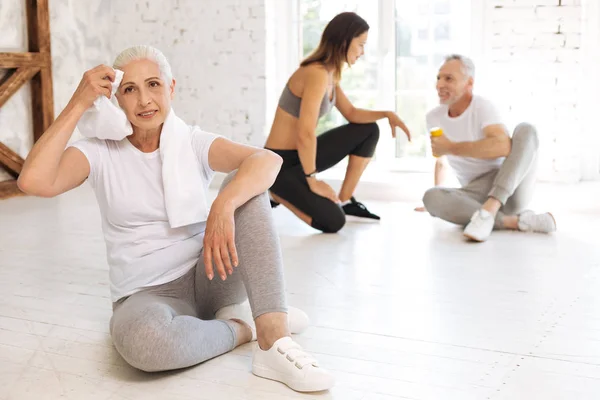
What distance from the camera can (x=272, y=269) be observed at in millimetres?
2068

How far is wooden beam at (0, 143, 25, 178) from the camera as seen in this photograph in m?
5.46

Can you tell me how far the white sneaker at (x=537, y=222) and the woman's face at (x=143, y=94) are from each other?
2.43m

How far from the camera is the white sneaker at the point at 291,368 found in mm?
1987

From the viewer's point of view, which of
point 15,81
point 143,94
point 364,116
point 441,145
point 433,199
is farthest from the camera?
point 15,81

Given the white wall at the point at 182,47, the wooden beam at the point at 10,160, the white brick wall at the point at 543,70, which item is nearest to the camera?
the white brick wall at the point at 543,70

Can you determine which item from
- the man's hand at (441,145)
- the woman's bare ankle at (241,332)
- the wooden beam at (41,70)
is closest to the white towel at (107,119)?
the woman's bare ankle at (241,332)

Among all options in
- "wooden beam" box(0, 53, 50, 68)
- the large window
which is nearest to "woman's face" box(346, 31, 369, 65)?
the large window

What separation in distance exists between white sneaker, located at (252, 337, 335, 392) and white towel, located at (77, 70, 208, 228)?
442mm

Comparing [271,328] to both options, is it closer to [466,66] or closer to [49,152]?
[49,152]

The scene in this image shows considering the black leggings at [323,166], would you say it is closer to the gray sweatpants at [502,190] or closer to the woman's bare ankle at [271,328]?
the gray sweatpants at [502,190]

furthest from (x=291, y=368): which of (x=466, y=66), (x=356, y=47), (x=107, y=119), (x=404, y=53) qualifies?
(x=404, y=53)

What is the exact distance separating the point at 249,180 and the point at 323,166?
7.66ft

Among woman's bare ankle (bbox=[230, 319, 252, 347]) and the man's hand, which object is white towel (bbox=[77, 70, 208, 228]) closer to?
woman's bare ankle (bbox=[230, 319, 252, 347])

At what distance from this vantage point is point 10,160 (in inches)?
217
